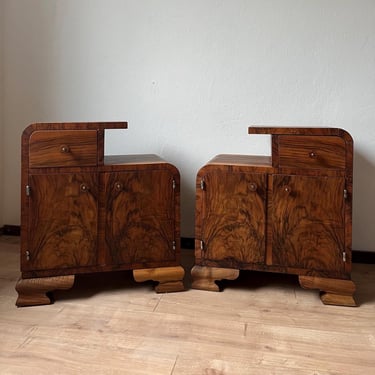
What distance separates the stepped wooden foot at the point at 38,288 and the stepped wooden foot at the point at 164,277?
264 millimetres

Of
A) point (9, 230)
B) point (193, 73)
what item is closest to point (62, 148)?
point (193, 73)

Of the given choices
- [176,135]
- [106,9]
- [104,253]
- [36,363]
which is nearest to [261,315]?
[104,253]

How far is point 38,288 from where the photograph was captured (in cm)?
141

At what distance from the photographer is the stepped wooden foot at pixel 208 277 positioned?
1.54 meters

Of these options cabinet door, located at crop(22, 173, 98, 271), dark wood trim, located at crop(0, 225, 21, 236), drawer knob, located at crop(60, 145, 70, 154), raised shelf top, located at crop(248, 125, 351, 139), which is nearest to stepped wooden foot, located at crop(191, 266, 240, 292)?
cabinet door, located at crop(22, 173, 98, 271)

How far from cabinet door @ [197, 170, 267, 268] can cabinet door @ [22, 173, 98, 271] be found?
1.40 feet

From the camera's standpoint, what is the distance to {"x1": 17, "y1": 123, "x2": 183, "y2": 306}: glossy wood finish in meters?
1.40

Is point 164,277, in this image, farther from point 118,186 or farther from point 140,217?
point 118,186

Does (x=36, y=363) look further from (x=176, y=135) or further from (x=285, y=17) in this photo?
(x=285, y=17)

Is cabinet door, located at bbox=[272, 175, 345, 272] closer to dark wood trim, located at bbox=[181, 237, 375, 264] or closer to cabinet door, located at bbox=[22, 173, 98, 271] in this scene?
dark wood trim, located at bbox=[181, 237, 375, 264]

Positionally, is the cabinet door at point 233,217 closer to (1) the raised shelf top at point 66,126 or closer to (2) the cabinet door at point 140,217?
(2) the cabinet door at point 140,217

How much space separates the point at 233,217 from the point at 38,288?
0.76 metres

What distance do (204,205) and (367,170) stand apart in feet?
2.82

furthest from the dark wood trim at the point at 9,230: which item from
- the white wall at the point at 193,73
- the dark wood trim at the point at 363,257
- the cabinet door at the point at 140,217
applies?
the dark wood trim at the point at 363,257
